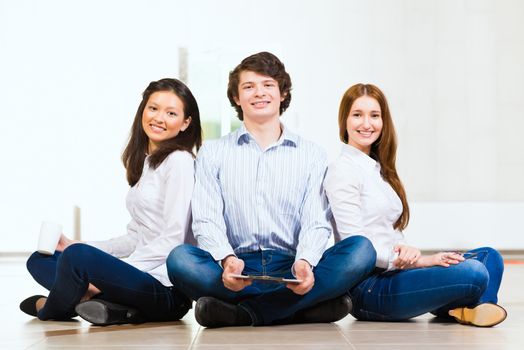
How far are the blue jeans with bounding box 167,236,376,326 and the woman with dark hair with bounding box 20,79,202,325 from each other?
0.13 metres

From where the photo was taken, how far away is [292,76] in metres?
6.68

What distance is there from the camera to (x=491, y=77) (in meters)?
6.78

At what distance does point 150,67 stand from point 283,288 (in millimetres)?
4825

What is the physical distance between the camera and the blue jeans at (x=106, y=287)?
2158 millimetres

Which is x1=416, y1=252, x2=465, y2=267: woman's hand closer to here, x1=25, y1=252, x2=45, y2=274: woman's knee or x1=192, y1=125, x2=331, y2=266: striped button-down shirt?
x1=192, y1=125, x2=331, y2=266: striped button-down shirt

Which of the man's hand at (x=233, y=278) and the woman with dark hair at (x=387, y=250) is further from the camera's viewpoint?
the woman with dark hair at (x=387, y=250)

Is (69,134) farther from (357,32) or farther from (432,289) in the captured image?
(432,289)

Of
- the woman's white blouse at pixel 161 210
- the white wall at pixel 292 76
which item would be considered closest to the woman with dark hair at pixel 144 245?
the woman's white blouse at pixel 161 210

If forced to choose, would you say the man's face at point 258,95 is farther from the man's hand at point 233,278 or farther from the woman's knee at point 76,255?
the woman's knee at point 76,255

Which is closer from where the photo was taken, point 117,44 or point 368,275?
point 368,275

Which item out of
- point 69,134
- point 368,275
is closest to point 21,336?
point 368,275

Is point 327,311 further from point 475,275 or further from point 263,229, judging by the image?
point 475,275

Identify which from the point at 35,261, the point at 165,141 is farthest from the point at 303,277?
the point at 35,261

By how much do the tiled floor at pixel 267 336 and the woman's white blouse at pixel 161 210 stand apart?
204 mm
